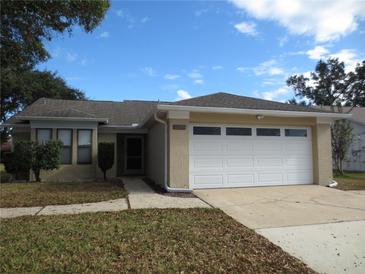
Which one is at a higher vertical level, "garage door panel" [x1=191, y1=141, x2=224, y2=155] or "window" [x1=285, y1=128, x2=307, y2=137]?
"window" [x1=285, y1=128, x2=307, y2=137]

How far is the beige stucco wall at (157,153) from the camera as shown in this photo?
11.5 metres

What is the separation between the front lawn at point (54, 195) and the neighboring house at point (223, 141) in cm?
206

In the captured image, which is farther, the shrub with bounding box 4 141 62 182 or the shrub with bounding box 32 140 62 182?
the shrub with bounding box 32 140 62 182

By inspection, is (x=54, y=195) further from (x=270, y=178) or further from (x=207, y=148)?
(x=270, y=178)

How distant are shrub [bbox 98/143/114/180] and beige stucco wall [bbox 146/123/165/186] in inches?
72.6

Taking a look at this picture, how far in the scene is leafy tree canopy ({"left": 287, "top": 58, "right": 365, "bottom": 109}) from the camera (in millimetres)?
30234

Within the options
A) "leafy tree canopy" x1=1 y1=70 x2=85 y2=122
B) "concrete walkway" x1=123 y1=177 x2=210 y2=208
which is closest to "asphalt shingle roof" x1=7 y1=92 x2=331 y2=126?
"concrete walkway" x1=123 y1=177 x2=210 y2=208

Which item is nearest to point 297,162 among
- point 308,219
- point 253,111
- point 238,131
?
point 238,131

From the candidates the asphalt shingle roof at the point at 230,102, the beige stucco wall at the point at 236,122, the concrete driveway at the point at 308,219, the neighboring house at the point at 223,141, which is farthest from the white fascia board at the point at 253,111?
the concrete driveway at the point at 308,219

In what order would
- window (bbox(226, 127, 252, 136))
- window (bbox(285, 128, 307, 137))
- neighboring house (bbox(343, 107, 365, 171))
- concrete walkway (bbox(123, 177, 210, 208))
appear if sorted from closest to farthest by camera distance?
1. concrete walkway (bbox(123, 177, 210, 208))
2. window (bbox(226, 127, 252, 136))
3. window (bbox(285, 128, 307, 137))
4. neighboring house (bbox(343, 107, 365, 171))

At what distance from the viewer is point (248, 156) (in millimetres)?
11172

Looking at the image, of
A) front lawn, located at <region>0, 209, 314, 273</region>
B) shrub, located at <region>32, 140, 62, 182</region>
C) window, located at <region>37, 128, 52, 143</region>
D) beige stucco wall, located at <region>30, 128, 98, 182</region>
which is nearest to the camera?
front lawn, located at <region>0, 209, 314, 273</region>

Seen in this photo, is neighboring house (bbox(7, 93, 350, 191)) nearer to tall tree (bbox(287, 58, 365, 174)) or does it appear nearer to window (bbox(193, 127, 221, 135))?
window (bbox(193, 127, 221, 135))

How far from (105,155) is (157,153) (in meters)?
3.16
